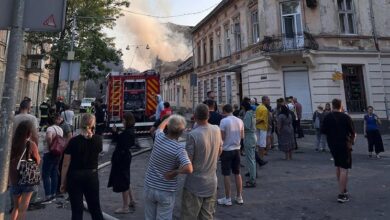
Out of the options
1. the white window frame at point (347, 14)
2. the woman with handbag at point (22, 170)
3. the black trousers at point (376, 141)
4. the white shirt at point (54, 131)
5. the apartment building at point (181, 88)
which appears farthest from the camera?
the apartment building at point (181, 88)

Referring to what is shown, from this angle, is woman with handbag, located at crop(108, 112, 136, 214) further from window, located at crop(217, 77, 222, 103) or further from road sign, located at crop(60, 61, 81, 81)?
A: window, located at crop(217, 77, 222, 103)

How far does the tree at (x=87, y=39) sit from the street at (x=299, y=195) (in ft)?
53.3

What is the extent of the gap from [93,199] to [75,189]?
0.95 feet

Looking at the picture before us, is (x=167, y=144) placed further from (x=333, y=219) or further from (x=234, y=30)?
(x=234, y=30)

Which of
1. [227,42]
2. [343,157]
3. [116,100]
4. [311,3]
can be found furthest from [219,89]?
→ [343,157]

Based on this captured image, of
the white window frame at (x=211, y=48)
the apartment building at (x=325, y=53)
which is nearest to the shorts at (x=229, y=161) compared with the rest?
the apartment building at (x=325, y=53)

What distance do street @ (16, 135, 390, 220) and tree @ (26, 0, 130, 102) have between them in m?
16.2

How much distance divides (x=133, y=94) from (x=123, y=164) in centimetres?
1233

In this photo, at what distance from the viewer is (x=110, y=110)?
17.2 metres

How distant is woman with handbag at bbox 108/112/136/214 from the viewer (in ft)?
17.7

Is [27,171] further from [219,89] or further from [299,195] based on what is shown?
[219,89]

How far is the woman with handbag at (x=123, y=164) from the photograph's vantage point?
5.39 metres

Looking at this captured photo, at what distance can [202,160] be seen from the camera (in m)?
3.78

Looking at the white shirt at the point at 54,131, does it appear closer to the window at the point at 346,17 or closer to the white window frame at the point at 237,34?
the window at the point at 346,17
